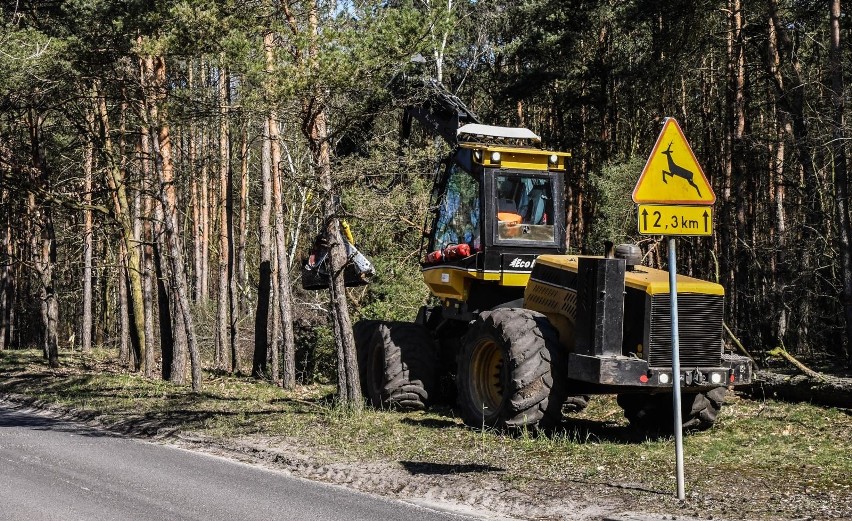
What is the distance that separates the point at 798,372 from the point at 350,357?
267 inches

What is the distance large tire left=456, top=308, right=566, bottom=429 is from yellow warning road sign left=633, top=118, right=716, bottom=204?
3.66m

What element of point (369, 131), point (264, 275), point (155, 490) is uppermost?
point (369, 131)

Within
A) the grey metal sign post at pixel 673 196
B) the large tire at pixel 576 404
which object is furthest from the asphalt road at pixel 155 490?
the large tire at pixel 576 404

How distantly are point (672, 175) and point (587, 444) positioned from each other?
13.0 ft

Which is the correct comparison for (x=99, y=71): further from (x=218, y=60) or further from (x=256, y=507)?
(x=256, y=507)

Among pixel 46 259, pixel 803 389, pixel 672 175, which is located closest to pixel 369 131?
pixel 803 389

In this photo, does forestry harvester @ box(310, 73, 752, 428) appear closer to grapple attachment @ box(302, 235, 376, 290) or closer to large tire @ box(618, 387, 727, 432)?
large tire @ box(618, 387, 727, 432)

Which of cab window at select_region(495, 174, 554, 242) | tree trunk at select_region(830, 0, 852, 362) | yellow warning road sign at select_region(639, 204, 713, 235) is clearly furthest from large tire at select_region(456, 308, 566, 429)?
tree trunk at select_region(830, 0, 852, 362)

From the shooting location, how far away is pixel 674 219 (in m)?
8.43

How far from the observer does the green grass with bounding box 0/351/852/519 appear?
27.5 ft

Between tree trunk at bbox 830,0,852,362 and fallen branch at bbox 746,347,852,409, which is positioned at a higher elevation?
tree trunk at bbox 830,0,852,362

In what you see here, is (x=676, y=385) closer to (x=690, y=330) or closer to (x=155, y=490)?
(x=690, y=330)

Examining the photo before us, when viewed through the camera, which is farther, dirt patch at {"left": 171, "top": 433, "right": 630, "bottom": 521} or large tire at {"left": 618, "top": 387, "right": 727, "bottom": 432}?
large tire at {"left": 618, "top": 387, "right": 727, "bottom": 432}

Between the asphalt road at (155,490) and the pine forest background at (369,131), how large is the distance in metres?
4.11
